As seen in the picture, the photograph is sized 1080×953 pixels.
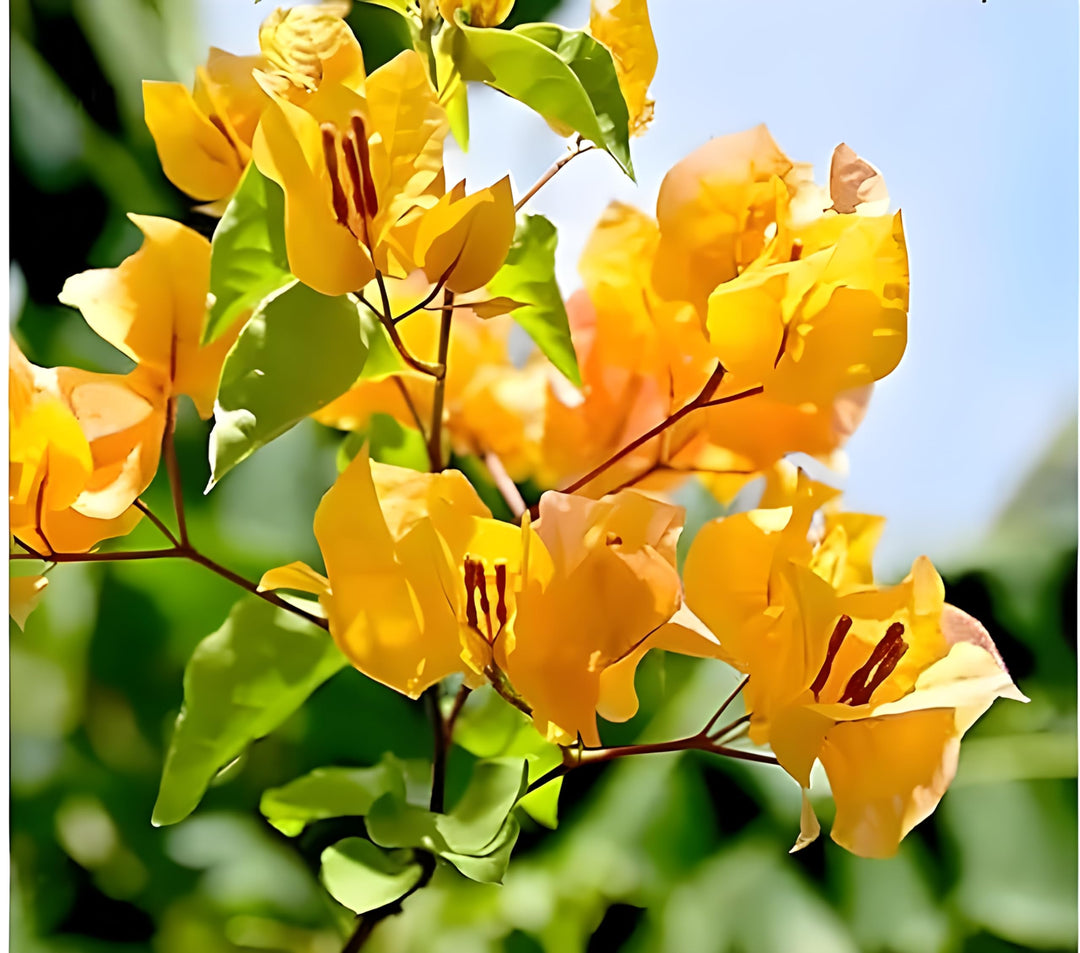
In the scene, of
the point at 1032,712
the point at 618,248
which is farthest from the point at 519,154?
the point at 1032,712

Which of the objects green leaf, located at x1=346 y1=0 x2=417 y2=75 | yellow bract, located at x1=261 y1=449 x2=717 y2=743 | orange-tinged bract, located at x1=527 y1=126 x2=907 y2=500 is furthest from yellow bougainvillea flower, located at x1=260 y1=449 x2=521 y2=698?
green leaf, located at x1=346 y1=0 x2=417 y2=75

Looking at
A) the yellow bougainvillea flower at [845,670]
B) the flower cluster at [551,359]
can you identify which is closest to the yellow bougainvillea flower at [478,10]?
the flower cluster at [551,359]

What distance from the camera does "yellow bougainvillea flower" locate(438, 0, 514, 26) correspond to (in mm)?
364

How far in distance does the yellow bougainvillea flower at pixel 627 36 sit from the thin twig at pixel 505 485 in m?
0.17

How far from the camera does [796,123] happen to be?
575 millimetres

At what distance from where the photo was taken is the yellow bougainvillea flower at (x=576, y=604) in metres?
0.31

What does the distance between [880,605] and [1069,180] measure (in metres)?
0.40

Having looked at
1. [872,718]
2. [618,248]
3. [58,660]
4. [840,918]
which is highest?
[618,248]

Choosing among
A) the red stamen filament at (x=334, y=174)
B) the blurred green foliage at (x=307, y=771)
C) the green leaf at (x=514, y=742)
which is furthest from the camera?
the blurred green foliage at (x=307, y=771)

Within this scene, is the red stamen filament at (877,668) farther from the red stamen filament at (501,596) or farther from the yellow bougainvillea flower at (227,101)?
the yellow bougainvillea flower at (227,101)

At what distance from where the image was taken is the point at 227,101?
39cm

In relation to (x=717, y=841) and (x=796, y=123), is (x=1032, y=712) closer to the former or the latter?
(x=717, y=841)

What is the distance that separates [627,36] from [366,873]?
0.35 m

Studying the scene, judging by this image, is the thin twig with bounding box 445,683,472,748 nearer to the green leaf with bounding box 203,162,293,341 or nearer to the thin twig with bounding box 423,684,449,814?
the thin twig with bounding box 423,684,449,814
